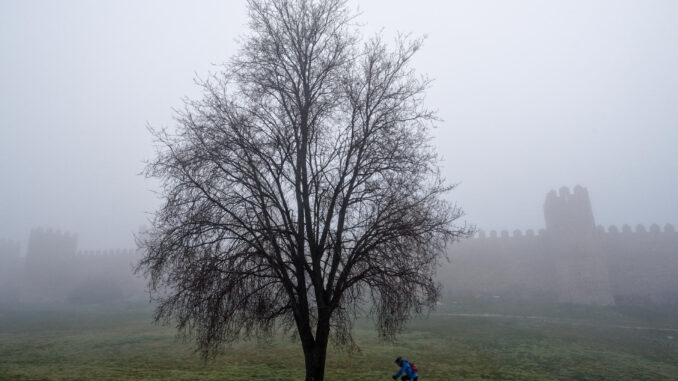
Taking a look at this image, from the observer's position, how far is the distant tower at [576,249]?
36.8 metres

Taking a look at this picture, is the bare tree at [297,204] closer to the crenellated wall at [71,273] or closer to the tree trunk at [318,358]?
the tree trunk at [318,358]

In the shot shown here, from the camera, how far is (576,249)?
1513 inches

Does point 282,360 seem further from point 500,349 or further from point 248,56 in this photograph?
point 248,56

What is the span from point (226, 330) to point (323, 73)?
6255 mm

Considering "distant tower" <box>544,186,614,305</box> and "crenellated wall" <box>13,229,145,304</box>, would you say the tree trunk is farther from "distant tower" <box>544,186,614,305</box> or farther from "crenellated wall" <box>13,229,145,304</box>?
"crenellated wall" <box>13,229,145,304</box>

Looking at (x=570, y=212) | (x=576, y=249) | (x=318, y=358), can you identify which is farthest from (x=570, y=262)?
(x=318, y=358)

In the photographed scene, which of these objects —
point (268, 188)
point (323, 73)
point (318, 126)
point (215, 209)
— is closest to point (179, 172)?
point (215, 209)

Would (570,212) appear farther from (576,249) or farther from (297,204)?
(297,204)

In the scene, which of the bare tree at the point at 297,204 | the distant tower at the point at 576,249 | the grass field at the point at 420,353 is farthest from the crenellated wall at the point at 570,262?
the bare tree at the point at 297,204

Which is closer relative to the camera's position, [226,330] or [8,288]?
[226,330]

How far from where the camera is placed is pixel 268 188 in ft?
31.0

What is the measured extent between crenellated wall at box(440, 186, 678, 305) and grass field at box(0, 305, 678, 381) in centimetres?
630

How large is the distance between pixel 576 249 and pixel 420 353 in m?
27.3

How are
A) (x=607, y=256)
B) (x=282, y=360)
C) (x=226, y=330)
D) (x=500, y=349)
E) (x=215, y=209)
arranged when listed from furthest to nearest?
(x=607, y=256), (x=500, y=349), (x=282, y=360), (x=215, y=209), (x=226, y=330)
